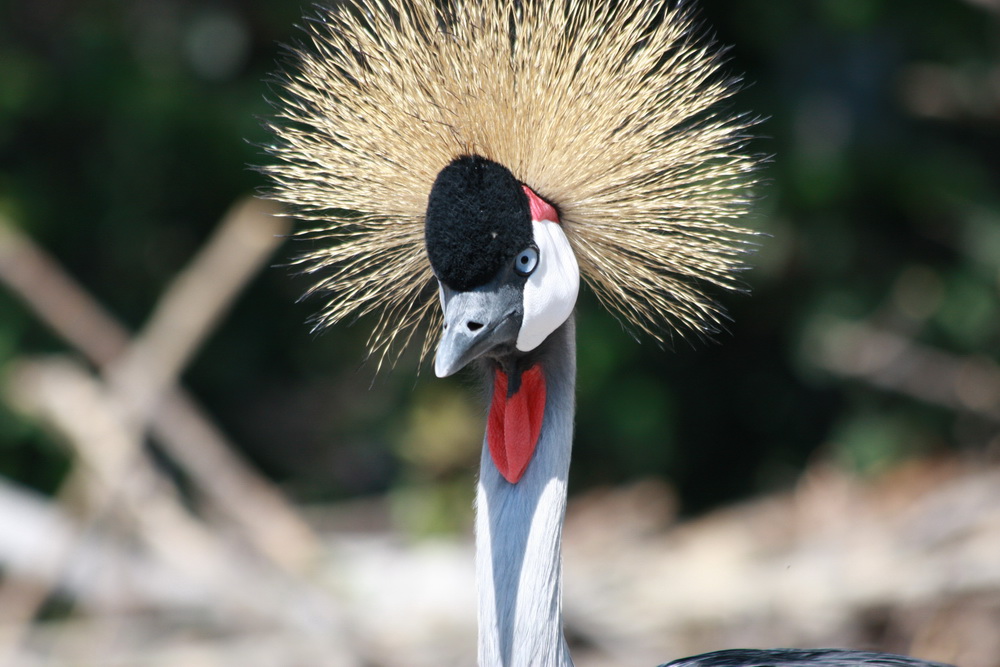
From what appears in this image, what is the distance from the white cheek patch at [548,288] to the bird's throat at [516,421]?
6 centimetres

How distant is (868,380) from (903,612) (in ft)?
2.65

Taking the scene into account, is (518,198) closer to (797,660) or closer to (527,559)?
(527,559)

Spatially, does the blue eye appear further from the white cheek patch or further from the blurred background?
the blurred background

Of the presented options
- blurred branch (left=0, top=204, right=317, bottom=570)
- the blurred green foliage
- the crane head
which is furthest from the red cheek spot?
the blurred green foliage

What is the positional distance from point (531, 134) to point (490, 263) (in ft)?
0.61

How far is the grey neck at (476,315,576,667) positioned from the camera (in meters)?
1.21

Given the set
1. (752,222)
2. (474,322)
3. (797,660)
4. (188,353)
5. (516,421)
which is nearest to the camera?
(474,322)

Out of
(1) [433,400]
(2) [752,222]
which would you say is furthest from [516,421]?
(1) [433,400]

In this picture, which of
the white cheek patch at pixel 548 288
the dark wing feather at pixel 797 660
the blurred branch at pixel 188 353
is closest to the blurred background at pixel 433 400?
the blurred branch at pixel 188 353

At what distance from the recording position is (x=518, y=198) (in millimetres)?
1186

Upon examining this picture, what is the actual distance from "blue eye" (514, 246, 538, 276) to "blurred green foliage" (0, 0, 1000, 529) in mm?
1732

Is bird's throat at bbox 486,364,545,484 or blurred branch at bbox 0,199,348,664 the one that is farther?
blurred branch at bbox 0,199,348,664

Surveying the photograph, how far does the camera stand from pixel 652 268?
1.40 metres

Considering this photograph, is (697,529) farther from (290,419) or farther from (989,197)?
(290,419)
